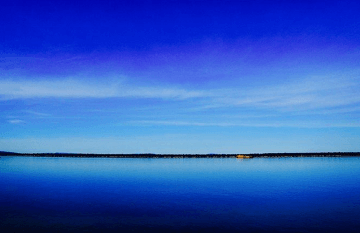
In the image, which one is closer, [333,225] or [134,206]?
[333,225]

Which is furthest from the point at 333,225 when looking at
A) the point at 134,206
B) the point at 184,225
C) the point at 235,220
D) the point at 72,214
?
the point at 72,214

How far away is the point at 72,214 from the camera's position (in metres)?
36.8

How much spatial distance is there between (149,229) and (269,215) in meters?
15.6

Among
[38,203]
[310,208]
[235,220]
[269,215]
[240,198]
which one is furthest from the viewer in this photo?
[240,198]

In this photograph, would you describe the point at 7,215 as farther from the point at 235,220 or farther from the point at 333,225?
the point at 333,225

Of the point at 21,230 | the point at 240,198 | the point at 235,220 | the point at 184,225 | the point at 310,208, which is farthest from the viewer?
the point at 240,198

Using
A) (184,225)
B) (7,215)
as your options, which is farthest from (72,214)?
(184,225)

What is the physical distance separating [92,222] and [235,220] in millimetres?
16084

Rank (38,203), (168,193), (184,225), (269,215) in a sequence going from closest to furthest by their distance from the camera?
(184,225), (269,215), (38,203), (168,193)

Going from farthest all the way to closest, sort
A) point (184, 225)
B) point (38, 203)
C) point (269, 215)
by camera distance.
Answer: point (38, 203) < point (269, 215) < point (184, 225)

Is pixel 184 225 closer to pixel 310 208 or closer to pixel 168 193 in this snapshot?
pixel 310 208

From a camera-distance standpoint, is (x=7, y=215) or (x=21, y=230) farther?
(x=7, y=215)

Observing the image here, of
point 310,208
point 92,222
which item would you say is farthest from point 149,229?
point 310,208

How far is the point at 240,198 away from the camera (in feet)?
166
